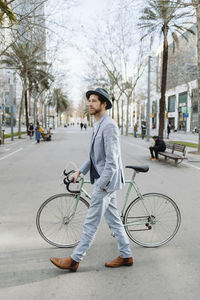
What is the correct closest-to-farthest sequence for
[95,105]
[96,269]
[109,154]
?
[109,154] → [95,105] → [96,269]

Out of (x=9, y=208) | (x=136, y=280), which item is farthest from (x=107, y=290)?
(x=9, y=208)

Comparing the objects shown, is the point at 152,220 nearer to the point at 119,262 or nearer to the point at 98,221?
the point at 119,262

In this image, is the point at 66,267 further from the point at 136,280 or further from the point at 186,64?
the point at 186,64

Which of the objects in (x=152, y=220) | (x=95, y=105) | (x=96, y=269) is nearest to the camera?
(x=95, y=105)

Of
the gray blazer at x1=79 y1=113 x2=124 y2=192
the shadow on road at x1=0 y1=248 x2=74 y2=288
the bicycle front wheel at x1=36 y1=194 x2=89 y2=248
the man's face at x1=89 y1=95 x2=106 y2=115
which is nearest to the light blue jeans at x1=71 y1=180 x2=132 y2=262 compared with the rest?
the gray blazer at x1=79 y1=113 x2=124 y2=192

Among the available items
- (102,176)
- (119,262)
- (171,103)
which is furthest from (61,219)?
(171,103)

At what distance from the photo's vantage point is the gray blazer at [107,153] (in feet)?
9.17

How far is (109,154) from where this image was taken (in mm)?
2795

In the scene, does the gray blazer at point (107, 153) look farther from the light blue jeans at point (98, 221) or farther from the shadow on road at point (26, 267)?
the shadow on road at point (26, 267)

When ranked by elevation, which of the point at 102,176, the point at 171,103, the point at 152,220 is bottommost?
the point at 152,220

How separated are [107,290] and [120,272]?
1.27ft

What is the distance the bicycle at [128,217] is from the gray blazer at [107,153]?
1.80ft

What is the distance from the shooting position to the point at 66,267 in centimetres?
302

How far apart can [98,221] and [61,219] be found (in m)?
0.75
